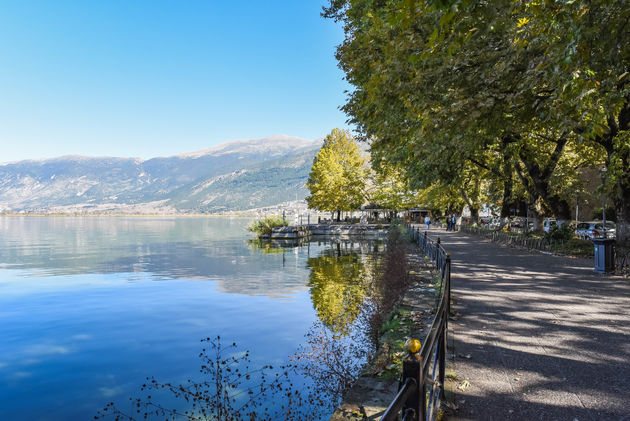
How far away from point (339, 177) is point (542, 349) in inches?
2297

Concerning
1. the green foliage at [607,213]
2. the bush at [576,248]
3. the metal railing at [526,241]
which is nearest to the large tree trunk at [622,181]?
the bush at [576,248]

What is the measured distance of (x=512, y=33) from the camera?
9.48 meters

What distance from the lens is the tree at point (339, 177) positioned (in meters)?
64.5

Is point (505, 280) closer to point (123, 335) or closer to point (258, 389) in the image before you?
point (258, 389)

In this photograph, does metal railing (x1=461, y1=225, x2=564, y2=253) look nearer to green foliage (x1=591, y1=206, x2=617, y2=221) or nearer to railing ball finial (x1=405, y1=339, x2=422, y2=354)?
railing ball finial (x1=405, y1=339, x2=422, y2=354)

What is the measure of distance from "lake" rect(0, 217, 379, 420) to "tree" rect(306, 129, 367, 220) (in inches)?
1354

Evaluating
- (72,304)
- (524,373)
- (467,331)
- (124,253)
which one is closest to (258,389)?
(467,331)

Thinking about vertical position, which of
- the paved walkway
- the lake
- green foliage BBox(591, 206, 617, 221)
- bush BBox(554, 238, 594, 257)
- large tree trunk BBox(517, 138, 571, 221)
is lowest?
the lake

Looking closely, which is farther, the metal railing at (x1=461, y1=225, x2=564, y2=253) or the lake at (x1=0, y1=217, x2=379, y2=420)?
the metal railing at (x1=461, y1=225, x2=564, y2=253)

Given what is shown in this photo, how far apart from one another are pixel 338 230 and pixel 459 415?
58.8 meters

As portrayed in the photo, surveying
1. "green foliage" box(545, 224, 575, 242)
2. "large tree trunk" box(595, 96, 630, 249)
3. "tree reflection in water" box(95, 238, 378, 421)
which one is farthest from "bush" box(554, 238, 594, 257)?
"tree reflection in water" box(95, 238, 378, 421)

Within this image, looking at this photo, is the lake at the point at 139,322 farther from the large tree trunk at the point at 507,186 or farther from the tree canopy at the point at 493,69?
the large tree trunk at the point at 507,186

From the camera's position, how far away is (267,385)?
9297 millimetres

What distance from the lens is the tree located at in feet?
212
